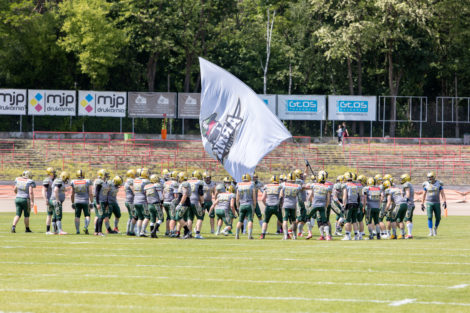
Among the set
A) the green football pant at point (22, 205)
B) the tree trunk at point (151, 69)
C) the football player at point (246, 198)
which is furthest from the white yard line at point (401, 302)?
the tree trunk at point (151, 69)

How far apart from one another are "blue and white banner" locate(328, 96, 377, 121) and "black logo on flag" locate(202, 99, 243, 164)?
3143cm

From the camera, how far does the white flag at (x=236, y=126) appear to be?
1977cm

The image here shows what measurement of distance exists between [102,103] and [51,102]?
10.9 ft

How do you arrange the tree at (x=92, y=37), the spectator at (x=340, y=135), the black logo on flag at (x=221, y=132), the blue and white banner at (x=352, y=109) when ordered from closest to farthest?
the black logo on flag at (x=221, y=132) → the spectator at (x=340, y=135) → the blue and white banner at (x=352, y=109) → the tree at (x=92, y=37)

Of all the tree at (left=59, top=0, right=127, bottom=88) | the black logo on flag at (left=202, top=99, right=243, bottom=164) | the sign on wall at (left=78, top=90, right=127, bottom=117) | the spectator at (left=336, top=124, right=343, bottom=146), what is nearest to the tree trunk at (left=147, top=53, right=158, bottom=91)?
the tree at (left=59, top=0, right=127, bottom=88)

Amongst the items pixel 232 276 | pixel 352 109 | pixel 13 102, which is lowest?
pixel 232 276

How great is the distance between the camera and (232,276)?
12.3 meters

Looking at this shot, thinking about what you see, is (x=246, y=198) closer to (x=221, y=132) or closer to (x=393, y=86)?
(x=221, y=132)

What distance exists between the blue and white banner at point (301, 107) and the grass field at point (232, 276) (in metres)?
32.6

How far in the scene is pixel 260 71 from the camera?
2400 inches

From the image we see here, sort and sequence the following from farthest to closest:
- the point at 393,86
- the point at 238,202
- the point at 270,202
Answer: the point at 393,86
the point at 238,202
the point at 270,202

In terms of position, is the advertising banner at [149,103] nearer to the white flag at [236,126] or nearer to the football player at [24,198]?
the football player at [24,198]

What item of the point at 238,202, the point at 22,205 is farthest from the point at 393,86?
the point at 22,205

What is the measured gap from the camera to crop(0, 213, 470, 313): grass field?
9898 mm
